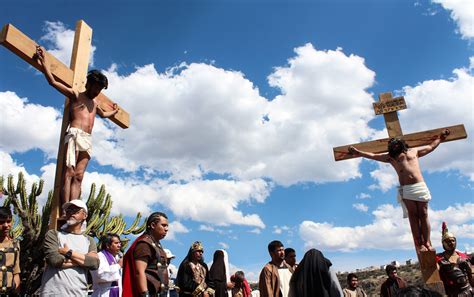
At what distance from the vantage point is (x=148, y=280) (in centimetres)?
338

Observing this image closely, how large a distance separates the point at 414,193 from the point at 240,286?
3.63 metres

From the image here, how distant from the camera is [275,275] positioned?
4.90 metres

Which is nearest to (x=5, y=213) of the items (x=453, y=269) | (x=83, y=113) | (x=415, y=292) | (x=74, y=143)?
(x=74, y=143)

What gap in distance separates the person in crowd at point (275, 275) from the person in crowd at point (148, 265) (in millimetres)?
1728

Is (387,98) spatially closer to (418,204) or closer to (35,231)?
(418,204)

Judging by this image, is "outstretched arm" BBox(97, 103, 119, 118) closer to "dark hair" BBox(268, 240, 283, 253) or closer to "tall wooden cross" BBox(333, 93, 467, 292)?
"dark hair" BBox(268, 240, 283, 253)

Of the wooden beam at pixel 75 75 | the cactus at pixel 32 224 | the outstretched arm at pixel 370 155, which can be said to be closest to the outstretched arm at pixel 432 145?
the outstretched arm at pixel 370 155

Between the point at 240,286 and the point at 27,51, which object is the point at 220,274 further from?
the point at 27,51

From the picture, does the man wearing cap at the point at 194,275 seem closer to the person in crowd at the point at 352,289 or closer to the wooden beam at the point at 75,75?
the wooden beam at the point at 75,75

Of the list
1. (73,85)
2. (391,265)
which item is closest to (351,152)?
(391,265)

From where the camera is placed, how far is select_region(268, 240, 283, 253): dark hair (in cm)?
507

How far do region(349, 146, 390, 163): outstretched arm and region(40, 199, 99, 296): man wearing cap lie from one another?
5.15m

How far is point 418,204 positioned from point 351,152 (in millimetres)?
1575

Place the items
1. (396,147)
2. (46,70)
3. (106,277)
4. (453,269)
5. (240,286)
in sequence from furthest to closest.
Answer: (240,286) → (396,147) → (46,70) → (453,269) → (106,277)
